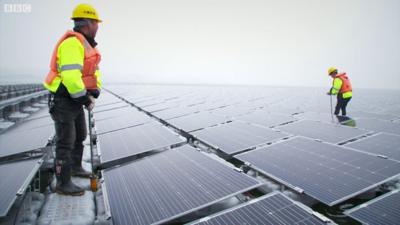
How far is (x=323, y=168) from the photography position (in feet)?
12.7

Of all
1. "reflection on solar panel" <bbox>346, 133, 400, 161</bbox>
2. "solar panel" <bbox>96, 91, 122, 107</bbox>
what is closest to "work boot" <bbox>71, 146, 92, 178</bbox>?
"reflection on solar panel" <bbox>346, 133, 400, 161</bbox>

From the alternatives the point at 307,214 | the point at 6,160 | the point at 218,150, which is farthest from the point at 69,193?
the point at 307,214

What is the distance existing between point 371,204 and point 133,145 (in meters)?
4.37

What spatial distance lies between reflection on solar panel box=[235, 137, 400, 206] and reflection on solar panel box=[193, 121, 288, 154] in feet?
1.54

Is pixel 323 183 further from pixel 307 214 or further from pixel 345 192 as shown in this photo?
pixel 307 214

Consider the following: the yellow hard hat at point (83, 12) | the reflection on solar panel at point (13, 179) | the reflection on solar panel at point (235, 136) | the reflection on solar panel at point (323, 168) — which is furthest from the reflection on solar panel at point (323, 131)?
the reflection on solar panel at point (13, 179)

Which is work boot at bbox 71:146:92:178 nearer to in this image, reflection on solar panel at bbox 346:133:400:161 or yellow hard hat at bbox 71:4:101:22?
yellow hard hat at bbox 71:4:101:22

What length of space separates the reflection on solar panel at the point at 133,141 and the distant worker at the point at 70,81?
0.80m

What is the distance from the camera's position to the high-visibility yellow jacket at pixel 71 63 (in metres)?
3.45

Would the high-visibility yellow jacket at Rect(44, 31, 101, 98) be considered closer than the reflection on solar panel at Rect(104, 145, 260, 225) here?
No

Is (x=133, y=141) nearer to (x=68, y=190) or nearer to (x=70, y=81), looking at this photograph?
(x=68, y=190)

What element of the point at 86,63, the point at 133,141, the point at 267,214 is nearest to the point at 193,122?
the point at 133,141

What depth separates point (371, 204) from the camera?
278 cm

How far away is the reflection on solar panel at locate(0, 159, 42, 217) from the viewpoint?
8.86 feet
